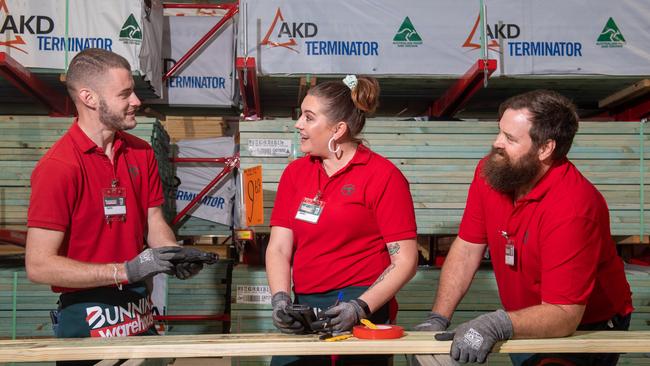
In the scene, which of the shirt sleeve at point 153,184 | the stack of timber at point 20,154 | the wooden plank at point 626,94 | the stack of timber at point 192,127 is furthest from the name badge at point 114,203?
the wooden plank at point 626,94

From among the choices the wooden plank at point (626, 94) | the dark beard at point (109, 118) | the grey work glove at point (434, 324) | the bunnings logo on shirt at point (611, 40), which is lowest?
the grey work glove at point (434, 324)

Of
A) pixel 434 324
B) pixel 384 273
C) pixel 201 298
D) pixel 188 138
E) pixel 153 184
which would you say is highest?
pixel 188 138

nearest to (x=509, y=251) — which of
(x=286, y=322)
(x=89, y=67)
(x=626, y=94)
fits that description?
(x=286, y=322)

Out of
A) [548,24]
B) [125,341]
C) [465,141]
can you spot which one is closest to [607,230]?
[125,341]

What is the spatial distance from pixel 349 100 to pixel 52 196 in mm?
1500

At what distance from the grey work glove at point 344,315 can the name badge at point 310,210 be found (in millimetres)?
513

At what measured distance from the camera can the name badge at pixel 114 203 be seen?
9.68 ft

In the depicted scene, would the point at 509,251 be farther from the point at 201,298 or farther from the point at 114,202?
the point at 201,298

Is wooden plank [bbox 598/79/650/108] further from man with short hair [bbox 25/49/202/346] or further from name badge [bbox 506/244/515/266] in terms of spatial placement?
man with short hair [bbox 25/49/202/346]

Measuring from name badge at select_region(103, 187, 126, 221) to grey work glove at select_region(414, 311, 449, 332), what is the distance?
1538 millimetres

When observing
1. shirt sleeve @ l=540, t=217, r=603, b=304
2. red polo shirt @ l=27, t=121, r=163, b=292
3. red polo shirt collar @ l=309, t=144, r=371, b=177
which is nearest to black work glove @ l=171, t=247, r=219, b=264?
red polo shirt @ l=27, t=121, r=163, b=292

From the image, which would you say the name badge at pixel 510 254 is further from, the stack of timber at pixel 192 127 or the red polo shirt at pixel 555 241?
the stack of timber at pixel 192 127

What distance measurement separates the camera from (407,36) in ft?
19.2

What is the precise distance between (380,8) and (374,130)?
1264mm
